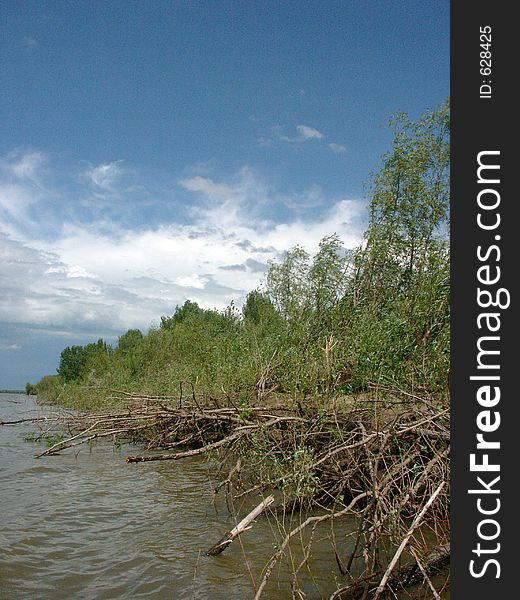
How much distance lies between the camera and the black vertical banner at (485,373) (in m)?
2.91

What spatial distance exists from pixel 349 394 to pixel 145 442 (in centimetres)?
759

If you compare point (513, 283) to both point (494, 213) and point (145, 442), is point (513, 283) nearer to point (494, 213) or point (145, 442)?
point (494, 213)

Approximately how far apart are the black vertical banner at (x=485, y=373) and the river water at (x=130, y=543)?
1684 millimetres

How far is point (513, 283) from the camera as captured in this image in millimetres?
2973

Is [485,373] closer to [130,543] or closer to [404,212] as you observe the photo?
[130,543]

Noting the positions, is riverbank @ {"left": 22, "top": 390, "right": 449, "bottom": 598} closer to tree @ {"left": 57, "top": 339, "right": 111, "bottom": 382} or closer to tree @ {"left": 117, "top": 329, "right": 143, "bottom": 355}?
tree @ {"left": 117, "top": 329, "right": 143, "bottom": 355}

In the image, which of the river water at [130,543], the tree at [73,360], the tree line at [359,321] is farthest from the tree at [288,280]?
the tree at [73,360]

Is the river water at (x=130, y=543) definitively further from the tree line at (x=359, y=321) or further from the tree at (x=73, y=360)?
the tree at (x=73, y=360)

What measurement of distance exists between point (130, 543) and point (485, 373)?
15.0 feet

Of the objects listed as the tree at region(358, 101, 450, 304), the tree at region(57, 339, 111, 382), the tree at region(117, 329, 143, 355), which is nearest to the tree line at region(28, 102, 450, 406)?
the tree at region(358, 101, 450, 304)

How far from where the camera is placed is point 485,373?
9.64ft

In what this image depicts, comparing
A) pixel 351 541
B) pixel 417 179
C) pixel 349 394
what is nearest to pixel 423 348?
pixel 349 394

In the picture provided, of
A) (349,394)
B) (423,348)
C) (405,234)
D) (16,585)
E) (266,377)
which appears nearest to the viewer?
(16,585)

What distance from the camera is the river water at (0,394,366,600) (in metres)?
4.82
